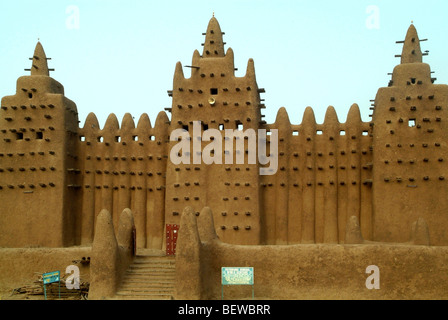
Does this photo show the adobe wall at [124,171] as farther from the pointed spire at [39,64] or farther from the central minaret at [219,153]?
the pointed spire at [39,64]

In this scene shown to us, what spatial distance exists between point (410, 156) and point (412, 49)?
469 cm

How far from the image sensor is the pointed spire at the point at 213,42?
23.4m

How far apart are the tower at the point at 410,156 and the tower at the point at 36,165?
13179 millimetres

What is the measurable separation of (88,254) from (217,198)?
231 inches

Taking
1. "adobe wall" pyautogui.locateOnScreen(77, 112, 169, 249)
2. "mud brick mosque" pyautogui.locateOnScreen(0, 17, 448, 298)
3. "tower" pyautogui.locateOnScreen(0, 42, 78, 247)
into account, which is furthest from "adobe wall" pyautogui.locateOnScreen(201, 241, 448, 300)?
"tower" pyautogui.locateOnScreen(0, 42, 78, 247)

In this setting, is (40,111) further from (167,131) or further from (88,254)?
(88,254)

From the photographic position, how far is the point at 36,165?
74.9ft

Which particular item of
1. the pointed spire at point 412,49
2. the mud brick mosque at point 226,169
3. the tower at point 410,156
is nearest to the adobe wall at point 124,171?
the mud brick mosque at point 226,169

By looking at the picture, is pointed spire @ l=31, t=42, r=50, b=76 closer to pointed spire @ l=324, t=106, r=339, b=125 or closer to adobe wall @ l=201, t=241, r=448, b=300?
adobe wall @ l=201, t=241, r=448, b=300

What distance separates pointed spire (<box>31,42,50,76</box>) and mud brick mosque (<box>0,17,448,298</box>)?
60mm

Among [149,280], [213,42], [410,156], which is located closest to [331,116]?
[410,156]

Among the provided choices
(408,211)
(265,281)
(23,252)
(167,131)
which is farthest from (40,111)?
(408,211)

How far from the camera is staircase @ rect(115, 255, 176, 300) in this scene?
53.0 ft

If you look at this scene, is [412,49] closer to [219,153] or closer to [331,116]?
[331,116]
